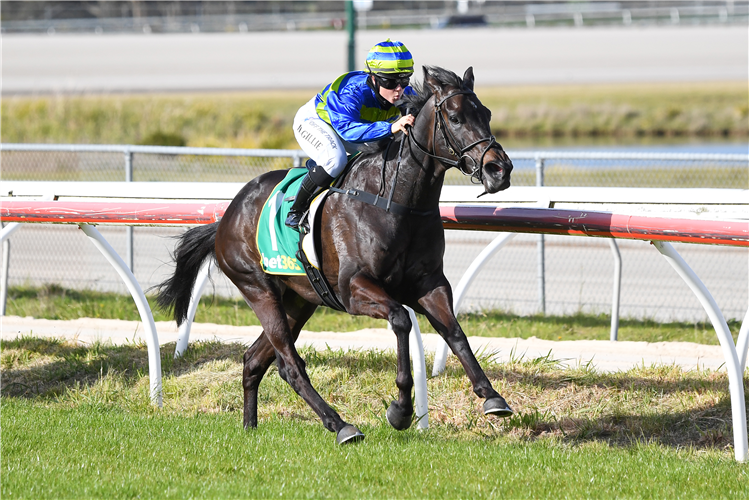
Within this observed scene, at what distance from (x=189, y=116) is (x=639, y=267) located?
15119 mm

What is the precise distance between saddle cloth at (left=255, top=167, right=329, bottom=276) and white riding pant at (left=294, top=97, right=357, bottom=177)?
0.15 meters

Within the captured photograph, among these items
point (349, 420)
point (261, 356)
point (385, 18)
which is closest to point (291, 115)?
point (349, 420)

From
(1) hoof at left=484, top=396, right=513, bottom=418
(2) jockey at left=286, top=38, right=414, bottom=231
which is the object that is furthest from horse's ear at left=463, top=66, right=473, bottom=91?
(1) hoof at left=484, top=396, right=513, bottom=418

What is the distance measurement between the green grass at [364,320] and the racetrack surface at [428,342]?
1.15 ft

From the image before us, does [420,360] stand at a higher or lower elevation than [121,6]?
lower

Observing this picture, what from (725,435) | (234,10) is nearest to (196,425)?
(725,435)

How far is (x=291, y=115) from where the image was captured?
26172 mm

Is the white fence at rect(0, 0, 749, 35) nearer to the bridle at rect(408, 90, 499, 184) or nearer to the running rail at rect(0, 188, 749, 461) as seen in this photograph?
the running rail at rect(0, 188, 749, 461)

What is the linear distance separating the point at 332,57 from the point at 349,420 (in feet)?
125

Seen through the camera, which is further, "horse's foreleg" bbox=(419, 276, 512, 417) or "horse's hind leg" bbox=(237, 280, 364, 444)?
"horse's hind leg" bbox=(237, 280, 364, 444)

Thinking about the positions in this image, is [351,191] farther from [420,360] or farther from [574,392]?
[574,392]

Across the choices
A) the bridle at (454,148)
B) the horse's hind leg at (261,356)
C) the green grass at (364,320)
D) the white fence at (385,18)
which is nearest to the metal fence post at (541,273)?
the green grass at (364,320)

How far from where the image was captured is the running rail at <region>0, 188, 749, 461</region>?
14.5ft

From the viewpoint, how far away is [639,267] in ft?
34.7
